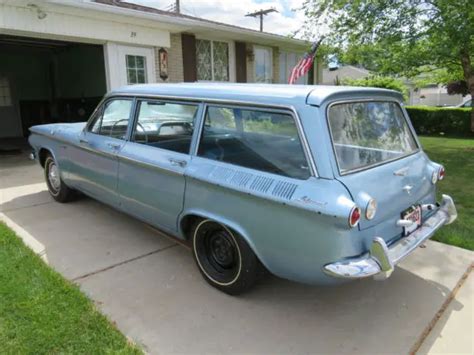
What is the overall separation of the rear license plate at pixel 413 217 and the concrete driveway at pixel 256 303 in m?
0.57

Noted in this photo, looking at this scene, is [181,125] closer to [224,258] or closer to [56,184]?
[224,258]

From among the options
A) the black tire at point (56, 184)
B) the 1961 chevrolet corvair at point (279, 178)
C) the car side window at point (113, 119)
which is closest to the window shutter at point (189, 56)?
the black tire at point (56, 184)

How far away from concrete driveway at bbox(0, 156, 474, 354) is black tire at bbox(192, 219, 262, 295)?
0.12 meters

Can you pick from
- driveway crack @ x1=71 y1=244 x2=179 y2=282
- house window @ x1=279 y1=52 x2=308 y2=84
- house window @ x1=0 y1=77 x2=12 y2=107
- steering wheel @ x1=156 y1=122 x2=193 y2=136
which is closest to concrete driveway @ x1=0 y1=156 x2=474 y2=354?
driveway crack @ x1=71 y1=244 x2=179 y2=282

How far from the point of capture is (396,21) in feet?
30.3

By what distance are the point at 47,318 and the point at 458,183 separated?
253 inches

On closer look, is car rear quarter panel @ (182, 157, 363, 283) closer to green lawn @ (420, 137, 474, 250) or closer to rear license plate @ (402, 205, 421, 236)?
rear license plate @ (402, 205, 421, 236)

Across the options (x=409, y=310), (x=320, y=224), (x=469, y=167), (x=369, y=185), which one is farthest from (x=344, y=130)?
(x=469, y=167)

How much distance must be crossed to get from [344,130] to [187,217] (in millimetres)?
1469

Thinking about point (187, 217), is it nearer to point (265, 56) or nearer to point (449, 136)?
point (265, 56)

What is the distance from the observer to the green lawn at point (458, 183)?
423 cm

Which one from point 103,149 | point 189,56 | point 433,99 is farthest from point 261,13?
point 103,149

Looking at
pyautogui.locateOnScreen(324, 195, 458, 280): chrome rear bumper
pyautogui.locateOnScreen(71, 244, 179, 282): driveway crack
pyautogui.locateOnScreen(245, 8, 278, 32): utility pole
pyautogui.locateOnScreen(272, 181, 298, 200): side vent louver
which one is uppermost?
pyautogui.locateOnScreen(245, 8, 278, 32): utility pole

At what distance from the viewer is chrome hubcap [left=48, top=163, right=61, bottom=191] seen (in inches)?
214
